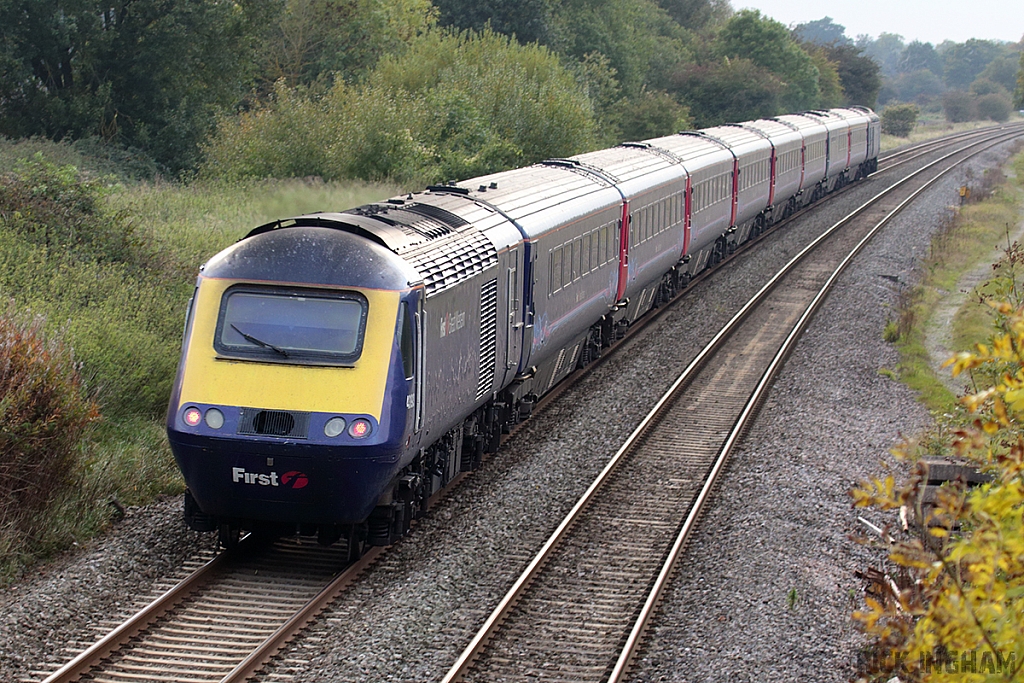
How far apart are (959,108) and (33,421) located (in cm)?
12284

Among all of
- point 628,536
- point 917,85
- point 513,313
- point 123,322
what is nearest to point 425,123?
point 123,322

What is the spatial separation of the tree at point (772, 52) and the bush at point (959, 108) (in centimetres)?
5363

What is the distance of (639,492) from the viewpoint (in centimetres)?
1387

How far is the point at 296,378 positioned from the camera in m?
10.2

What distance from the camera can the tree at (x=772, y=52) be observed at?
71.4m

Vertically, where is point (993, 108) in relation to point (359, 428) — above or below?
above

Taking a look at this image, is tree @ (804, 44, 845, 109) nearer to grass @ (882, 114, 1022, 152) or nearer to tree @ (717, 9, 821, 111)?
grass @ (882, 114, 1022, 152)

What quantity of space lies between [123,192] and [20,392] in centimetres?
1357

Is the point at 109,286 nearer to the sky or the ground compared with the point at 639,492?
nearer to the sky

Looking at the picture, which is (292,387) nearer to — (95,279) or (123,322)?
(123,322)

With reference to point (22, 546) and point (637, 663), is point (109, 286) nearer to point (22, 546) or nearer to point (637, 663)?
point (22, 546)

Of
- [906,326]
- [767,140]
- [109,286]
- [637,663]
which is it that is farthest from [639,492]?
[767,140]

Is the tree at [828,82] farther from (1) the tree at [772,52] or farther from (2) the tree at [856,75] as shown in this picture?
(1) the tree at [772,52]

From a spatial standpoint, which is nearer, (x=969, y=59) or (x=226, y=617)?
(x=226, y=617)
